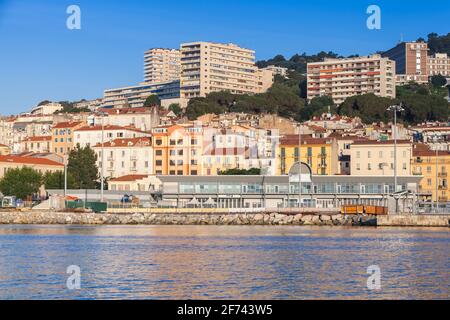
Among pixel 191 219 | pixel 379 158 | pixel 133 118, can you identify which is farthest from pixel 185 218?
pixel 133 118

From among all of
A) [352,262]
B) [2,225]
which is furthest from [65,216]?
[352,262]

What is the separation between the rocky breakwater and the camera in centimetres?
8806

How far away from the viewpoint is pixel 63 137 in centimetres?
14112

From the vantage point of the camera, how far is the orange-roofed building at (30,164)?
12081cm

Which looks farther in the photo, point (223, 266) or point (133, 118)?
point (133, 118)

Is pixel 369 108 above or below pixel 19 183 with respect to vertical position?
above

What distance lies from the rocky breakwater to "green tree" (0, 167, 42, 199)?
58.8 ft

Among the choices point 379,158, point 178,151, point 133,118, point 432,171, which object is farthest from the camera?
point 133,118

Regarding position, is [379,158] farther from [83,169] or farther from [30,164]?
[30,164]

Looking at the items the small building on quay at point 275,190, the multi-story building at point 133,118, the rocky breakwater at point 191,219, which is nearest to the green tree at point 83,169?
the small building on quay at point 275,190

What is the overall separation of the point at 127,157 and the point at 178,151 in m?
8.24

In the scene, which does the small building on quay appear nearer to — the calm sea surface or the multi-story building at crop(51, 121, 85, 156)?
the calm sea surface

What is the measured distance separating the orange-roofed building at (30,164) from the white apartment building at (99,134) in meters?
10.2

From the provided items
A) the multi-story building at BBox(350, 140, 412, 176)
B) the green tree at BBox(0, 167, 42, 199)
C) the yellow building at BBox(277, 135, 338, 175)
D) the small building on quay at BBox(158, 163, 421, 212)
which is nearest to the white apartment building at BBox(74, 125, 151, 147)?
the yellow building at BBox(277, 135, 338, 175)
